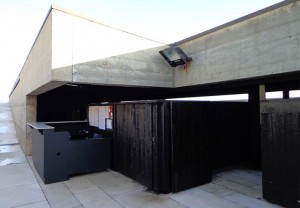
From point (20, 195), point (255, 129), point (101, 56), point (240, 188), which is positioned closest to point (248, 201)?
point (240, 188)

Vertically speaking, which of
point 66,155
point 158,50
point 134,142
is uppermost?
point 158,50

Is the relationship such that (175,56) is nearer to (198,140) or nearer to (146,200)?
(198,140)

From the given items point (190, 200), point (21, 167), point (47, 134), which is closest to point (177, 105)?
point (190, 200)

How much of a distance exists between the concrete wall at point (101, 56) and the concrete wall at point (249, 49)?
131cm

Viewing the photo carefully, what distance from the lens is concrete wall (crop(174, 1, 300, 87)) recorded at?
16.9 feet

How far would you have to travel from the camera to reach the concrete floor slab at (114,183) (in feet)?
19.3

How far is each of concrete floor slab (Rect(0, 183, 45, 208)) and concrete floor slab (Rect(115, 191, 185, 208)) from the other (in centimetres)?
199

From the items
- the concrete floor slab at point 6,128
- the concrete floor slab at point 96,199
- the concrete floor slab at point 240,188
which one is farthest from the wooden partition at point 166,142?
the concrete floor slab at point 6,128

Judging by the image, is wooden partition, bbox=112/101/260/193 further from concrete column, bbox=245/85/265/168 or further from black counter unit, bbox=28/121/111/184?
concrete column, bbox=245/85/265/168

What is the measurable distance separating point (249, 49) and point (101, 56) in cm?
430

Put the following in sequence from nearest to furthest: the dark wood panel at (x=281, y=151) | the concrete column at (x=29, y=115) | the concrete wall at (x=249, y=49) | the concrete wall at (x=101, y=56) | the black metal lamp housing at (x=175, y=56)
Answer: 1. the dark wood panel at (x=281, y=151)
2. the concrete wall at (x=249, y=49)
3. the concrete wall at (x=101, y=56)
4. the black metal lamp housing at (x=175, y=56)
5. the concrete column at (x=29, y=115)

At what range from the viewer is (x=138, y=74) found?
8000mm

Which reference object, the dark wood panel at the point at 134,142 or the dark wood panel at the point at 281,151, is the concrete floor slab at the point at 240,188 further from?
the dark wood panel at the point at 134,142

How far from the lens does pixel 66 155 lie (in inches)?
269
